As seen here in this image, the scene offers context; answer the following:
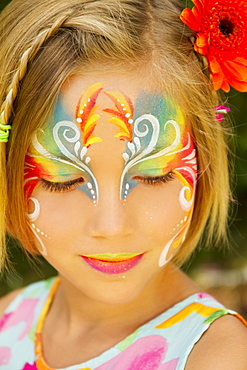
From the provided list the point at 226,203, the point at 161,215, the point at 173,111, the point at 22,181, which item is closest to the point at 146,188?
the point at 161,215

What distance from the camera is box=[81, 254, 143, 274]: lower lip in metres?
1.42

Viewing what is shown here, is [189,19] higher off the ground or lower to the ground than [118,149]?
higher

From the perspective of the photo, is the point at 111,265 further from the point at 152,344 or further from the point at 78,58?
the point at 78,58

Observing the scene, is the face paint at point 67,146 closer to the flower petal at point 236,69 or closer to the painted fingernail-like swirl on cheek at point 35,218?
the painted fingernail-like swirl on cheek at point 35,218

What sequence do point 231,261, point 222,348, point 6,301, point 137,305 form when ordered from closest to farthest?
point 222,348 → point 137,305 → point 6,301 → point 231,261

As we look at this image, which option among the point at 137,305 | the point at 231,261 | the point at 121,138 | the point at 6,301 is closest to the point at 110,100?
the point at 121,138

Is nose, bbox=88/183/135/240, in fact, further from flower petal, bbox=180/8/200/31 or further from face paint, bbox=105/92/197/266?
flower petal, bbox=180/8/200/31

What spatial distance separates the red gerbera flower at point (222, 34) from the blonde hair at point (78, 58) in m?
0.04

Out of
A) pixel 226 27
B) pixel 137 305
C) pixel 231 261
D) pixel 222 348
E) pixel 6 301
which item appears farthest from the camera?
pixel 231 261

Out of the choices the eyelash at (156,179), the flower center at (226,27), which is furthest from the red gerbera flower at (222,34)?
the eyelash at (156,179)

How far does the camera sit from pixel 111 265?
142 cm

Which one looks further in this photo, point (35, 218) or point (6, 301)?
point (6, 301)

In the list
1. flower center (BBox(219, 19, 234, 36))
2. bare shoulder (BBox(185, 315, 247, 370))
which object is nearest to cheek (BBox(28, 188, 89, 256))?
bare shoulder (BBox(185, 315, 247, 370))

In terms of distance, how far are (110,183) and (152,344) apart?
1.38 ft
